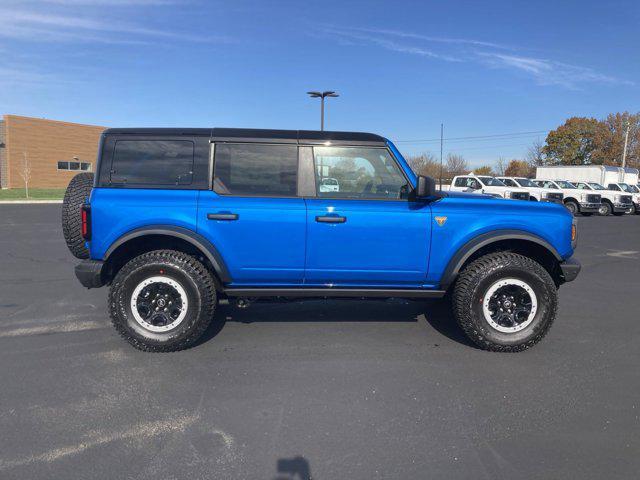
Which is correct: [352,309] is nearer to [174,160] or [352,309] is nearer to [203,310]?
[203,310]

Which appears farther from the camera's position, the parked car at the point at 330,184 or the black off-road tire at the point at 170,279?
the parked car at the point at 330,184

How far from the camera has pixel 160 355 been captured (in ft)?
13.6

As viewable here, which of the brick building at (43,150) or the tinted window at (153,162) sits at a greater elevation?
the brick building at (43,150)

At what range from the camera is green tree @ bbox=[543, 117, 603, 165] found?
194ft

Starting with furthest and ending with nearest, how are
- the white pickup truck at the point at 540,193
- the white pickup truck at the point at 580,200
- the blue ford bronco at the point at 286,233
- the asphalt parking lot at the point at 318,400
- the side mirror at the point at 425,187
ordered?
the white pickup truck at the point at 580,200
the white pickup truck at the point at 540,193
the blue ford bronco at the point at 286,233
the side mirror at the point at 425,187
the asphalt parking lot at the point at 318,400

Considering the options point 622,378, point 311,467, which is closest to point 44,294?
point 311,467

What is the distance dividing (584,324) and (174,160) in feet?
15.3

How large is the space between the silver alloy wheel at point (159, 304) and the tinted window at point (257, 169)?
1.02 m

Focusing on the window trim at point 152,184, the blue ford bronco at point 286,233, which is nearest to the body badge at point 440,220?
the blue ford bronco at point 286,233

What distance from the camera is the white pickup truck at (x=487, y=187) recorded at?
21344 mm

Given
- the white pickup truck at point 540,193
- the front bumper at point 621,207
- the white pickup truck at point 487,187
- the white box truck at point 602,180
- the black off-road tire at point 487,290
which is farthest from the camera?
the white box truck at point 602,180

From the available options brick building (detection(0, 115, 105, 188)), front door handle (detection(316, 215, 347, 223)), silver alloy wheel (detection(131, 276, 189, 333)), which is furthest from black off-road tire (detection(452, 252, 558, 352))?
brick building (detection(0, 115, 105, 188))

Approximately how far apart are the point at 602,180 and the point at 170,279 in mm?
33280

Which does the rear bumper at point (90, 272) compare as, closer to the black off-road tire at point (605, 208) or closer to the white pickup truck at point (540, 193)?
the white pickup truck at point (540, 193)
